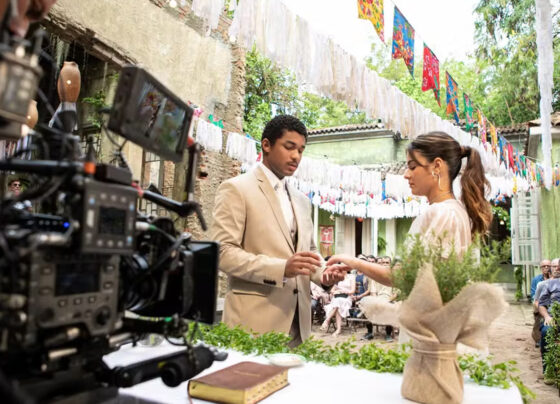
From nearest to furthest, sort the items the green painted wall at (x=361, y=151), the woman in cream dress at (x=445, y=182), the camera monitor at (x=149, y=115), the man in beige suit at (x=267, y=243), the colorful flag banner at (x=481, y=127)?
the camera monitor at (x=149, y=115) < the woman in cream dress at (x=445, y=182) < the man in beige suit at (x=267, y=243) < the colorful flag banner at (x=481, y=127) < the green painted wall at (x=361, y=151)

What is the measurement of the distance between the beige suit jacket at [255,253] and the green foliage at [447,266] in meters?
0.99

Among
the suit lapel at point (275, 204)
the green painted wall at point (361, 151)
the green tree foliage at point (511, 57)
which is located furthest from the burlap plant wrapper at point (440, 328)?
the green painted wall at point (361, 151)

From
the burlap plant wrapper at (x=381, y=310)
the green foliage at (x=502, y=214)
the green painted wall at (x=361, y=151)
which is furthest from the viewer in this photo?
the green painted wall at (x=361, y=151)

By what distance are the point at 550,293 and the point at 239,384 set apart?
7.02 m

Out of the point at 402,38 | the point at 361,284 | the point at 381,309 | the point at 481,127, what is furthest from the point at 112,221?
the point at 361,284

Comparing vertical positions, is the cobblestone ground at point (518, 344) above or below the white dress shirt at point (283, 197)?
below

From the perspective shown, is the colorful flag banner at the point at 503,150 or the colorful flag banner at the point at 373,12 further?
the colorful flag banner at the point at 503,150

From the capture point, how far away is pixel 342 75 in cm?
Answer: 455

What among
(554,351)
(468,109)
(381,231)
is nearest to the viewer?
(554,351)

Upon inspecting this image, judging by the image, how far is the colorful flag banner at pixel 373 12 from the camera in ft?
13.6

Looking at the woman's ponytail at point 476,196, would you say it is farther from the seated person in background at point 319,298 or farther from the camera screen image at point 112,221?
the seated person in background at point 319,298

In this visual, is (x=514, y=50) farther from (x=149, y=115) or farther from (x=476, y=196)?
(x=149, y=115)

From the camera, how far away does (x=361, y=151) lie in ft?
63.1

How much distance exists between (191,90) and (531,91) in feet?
43.8
